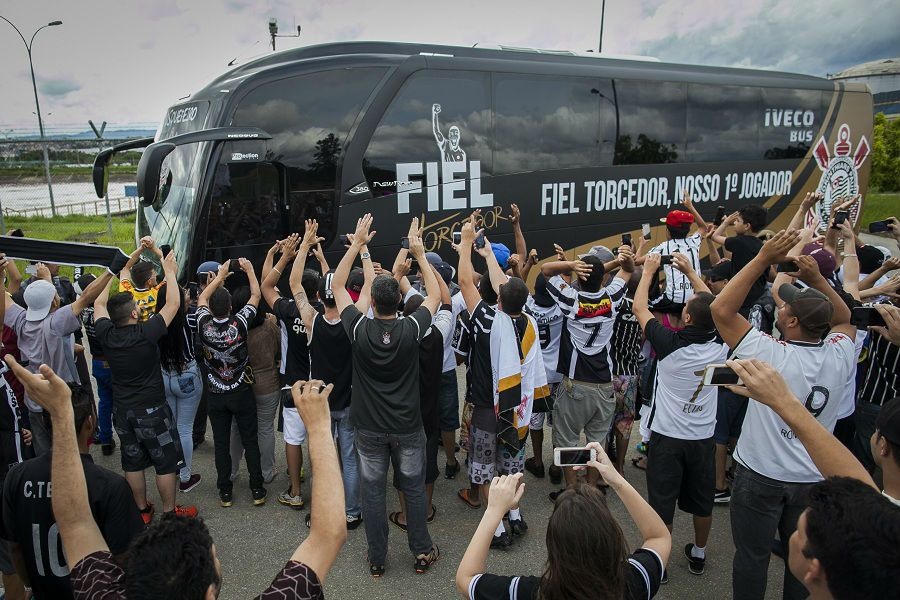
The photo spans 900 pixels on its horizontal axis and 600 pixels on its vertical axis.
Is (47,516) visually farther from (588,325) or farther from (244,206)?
(244,206)

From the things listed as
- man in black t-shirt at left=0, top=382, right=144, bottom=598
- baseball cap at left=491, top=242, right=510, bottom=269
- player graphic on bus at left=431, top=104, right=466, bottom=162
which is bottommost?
man in black t-shirt at left=0, top=382, right=144, bottom=598

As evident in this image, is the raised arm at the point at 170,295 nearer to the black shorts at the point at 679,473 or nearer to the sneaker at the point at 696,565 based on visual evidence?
the black shorts at the point at 679,473

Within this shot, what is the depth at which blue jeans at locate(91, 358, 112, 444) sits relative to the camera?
213 inches

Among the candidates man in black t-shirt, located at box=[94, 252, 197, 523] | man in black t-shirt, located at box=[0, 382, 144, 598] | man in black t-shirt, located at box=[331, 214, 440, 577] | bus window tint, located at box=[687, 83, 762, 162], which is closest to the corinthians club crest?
bus window tint, located at box=[687, 83, 762, 162]

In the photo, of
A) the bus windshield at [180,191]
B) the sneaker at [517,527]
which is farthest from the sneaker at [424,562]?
the bus windshield at [180,191]

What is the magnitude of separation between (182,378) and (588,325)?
3294mm

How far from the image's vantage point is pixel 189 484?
16.6 ft

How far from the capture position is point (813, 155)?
11.6 m

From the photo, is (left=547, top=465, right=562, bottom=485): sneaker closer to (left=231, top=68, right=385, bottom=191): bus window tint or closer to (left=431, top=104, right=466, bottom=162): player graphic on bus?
(left=231, top=68, right=385, bottom=191): bus window tint

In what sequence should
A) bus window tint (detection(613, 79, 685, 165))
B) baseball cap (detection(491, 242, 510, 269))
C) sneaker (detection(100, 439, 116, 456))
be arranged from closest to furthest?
sneaker (detection(100, 439, 116, 456)) → baseball cap (detection(491, 242, 510, 269)) → bus window tint (detection(613, 79, 685, 165))

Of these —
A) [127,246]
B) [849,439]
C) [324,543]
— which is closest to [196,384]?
[324,543]

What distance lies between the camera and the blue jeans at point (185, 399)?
15.7ft

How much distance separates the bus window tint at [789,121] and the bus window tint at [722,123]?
218 millimetres

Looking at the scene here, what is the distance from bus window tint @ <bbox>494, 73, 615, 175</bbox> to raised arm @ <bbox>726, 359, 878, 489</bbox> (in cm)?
668
